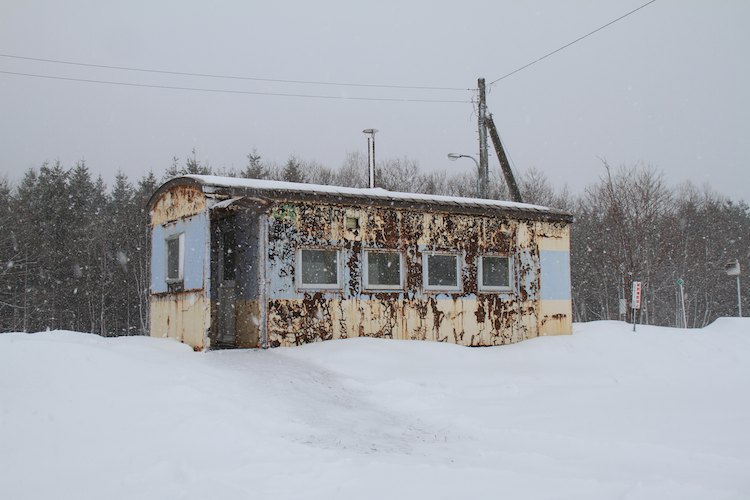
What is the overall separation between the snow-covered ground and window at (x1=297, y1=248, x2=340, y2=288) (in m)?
1.31

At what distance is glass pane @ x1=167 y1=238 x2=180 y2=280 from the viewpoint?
1270cm

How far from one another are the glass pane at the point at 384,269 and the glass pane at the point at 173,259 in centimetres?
379

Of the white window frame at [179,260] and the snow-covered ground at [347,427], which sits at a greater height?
the white window frame at [179,260]

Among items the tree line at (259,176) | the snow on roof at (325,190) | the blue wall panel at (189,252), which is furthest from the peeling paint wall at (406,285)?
the tree line at (259,176)

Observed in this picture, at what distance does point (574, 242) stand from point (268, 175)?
22497 mm

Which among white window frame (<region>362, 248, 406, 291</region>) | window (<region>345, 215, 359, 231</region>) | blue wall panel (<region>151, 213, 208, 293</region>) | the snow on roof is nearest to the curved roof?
the snow on roof

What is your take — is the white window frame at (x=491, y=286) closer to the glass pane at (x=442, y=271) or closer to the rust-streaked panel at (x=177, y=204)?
the glass pane at (x=442, y=271)

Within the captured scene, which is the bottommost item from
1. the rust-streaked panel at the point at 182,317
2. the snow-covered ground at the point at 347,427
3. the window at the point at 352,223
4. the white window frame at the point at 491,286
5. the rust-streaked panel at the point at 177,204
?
the snow-covered ground at the point at 347,427

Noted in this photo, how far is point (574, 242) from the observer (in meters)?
43.1

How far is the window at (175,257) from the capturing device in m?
12.3

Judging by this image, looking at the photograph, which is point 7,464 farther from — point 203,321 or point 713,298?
point 713,298

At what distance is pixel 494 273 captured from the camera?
14469 millimetres

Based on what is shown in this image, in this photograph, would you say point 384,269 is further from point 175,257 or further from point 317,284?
point 175,257

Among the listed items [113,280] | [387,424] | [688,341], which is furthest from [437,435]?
[113,280]
